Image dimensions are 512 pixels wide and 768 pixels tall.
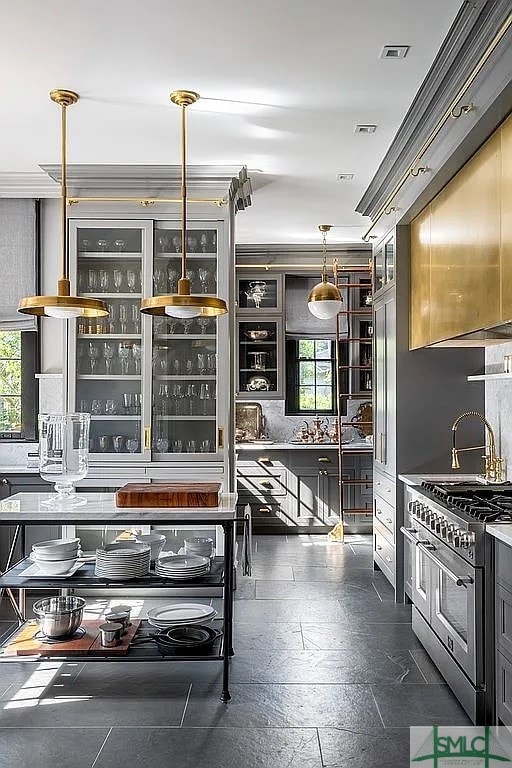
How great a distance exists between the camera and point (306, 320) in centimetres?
831

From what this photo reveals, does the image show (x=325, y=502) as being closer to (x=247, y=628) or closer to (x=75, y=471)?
(x=247, y=628)

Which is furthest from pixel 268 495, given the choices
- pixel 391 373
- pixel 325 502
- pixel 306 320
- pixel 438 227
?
pixel 438 227

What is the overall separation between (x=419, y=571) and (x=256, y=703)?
1216 millimetres

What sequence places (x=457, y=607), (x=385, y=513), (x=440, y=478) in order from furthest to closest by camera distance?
(x=385, y=513)
(x=440, y=478)
(x=457, y=607)

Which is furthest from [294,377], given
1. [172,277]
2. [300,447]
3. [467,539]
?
[467,539]

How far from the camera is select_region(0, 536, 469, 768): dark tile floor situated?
299 centimetres

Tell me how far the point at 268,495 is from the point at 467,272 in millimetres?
4191

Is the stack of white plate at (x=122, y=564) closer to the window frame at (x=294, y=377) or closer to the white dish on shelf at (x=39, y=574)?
the white dish on shelf at (x=39, y=574)

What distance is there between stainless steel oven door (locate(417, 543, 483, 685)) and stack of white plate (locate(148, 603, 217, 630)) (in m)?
1.10

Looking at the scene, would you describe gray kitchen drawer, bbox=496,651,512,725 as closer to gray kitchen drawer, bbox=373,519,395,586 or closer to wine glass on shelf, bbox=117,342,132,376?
gray kitchen drawer, bbox=373,519,395,586

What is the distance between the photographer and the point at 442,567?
3.63m

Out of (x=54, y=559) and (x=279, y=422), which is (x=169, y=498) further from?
(x=279, y=422)

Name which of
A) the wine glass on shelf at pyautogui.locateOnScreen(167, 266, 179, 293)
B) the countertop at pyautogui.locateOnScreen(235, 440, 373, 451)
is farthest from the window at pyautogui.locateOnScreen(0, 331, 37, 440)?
the countertop at pyautogui.locateOnScreen(235, 440, 373, 451)

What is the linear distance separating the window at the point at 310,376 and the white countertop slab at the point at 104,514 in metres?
4.76
